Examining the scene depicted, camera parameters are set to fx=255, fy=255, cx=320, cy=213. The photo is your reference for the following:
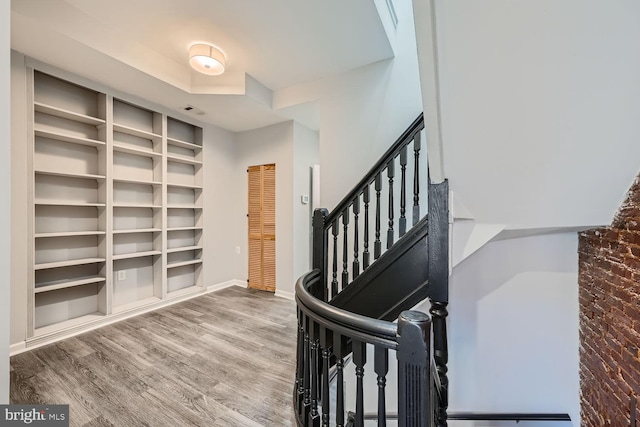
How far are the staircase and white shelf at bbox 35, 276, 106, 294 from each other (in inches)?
103

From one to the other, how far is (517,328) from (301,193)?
2.97m

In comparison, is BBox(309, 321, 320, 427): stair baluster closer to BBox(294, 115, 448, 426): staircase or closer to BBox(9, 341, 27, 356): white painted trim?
BBox(294, 115, 448, 426): staircase

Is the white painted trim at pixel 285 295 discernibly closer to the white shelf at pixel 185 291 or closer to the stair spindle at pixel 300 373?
the white shelf at pixel 185 291

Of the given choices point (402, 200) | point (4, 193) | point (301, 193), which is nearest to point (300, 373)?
point (402, 200)

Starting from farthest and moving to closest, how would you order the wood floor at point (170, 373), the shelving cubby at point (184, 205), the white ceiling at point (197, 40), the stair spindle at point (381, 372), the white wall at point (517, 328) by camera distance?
the shelving cubby at point (184, 205) < the white ceiling at point (197, 40) < the white wall at point (517, 328) < the wood floor at point (170, 373) < the stair spindle at point (381, 372)

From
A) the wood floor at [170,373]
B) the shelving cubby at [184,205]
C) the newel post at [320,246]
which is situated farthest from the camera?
the shelving cubby at [184,205]

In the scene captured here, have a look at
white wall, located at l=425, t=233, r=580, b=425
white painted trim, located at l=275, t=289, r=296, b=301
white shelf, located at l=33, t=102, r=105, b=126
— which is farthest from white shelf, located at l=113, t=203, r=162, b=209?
white wall, located at l=425, t=233, r=580, b=425

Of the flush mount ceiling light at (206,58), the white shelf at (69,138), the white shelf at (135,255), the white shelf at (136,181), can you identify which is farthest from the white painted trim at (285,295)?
the flush mount ceiling light at (206,58)

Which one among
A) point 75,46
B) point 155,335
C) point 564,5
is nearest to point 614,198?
point 564,5

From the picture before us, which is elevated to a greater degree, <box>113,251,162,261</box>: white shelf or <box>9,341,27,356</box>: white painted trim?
<box>113,251,162,261</box>: white shelf

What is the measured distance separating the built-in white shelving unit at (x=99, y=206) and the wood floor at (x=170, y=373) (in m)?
0.44

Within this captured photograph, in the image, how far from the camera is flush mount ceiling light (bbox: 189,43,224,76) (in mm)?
2471

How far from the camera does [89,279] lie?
278cm

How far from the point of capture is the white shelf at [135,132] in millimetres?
3001
